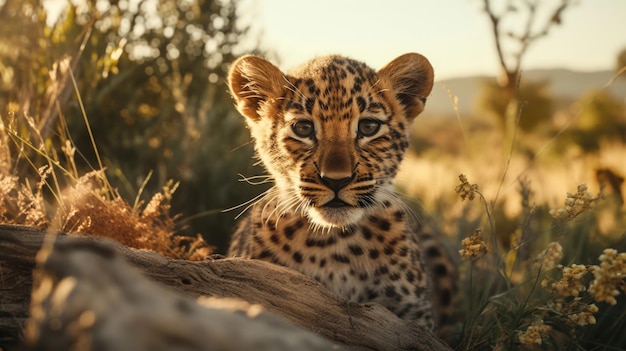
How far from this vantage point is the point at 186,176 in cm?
655

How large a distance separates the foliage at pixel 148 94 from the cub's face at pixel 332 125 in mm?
1576

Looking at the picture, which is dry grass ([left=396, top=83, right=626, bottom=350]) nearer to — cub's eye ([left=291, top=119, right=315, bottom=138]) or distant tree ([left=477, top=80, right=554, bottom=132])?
cub's eye ([left=291, top=119, right=315, bottom=138])

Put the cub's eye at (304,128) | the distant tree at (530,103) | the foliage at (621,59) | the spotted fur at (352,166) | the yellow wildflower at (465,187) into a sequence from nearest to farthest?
1. the yellow wildflower at (465,187)
2. the spotted fur at (352,166)
3. the cub's eye at (304,128)
4. the foliage at (621,59)
5. the distant tree at (530,103)

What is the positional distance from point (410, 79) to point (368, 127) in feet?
1.98

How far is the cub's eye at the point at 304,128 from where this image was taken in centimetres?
383

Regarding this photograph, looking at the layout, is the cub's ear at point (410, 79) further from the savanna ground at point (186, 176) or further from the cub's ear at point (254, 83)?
the cub's ear at point (254, 83)

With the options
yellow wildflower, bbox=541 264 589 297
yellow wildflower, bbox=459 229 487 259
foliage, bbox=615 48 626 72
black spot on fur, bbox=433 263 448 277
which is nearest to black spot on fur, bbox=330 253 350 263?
yellow wildflower, bbox=459 229 487 259

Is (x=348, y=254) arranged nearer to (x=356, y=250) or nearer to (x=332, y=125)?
(x=356, y=250)

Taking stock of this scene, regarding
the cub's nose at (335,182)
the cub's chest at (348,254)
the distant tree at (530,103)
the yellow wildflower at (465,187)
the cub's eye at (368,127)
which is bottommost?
the distant tree at (530,103)

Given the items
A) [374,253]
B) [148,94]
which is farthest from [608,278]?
[148,94]

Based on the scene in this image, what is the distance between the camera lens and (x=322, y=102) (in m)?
3.77

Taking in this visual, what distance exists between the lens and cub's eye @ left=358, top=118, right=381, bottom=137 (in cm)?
383

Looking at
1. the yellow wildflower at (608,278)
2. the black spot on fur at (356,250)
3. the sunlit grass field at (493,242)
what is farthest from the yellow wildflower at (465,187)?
the black spot on fur at (356,250)

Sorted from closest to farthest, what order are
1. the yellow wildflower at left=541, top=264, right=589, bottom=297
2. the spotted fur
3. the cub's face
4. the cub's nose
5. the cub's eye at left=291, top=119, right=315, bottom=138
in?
the yellow wildflower at left=541, top=264, right=589, bottom=297, the cub's nose, the cub's face, the spotted fur, the cub's eye at left=291, top=119, right=315, bottom=138
